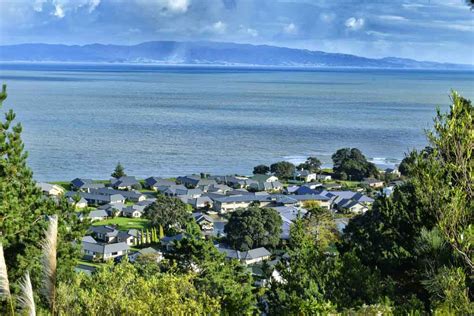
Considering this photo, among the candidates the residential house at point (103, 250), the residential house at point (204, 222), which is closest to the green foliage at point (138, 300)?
the residential house at point (103, 250)

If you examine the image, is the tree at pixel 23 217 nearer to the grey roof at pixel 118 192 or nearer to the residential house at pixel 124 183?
the grey roof at pixel 118 192

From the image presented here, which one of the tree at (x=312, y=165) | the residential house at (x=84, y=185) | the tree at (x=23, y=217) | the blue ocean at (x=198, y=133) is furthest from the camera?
the blue ocean at (x=198, y=133)

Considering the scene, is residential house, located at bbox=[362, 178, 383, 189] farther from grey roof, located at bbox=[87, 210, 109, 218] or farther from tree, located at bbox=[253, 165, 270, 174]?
grey roof, located at bbox=[87, 210, 109, 218]

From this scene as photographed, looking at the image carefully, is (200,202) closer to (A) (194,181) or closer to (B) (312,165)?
(A) (194,181)

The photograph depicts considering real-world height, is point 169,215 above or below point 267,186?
above

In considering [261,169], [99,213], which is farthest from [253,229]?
[261,169]

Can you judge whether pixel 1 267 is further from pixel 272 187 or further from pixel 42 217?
pixel 272 187
